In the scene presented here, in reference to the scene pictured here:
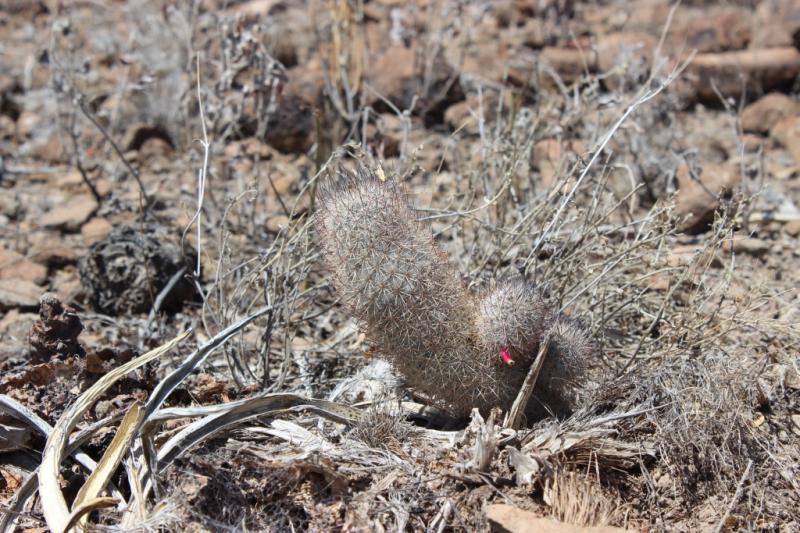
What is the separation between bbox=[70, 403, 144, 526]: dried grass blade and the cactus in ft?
2.27

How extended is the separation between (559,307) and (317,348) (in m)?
0.97

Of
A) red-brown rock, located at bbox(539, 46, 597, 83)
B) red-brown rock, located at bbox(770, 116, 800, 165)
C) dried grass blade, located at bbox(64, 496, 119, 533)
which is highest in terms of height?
red-brown rock, located at bbox(539, 46, 597, 83)

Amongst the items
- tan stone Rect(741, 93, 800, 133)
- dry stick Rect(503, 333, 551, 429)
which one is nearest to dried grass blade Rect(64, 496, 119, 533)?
dry stick Rect(503, 333, 551, 429)

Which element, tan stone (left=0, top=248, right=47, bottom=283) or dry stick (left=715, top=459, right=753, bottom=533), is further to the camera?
tan stone (left=0, top=248, right=47, bottom=283)

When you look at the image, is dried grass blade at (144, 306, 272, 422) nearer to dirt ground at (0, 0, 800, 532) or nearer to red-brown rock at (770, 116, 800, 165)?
dirt ground at (0, 0, 800, 532)

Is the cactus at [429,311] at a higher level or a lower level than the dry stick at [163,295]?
higher

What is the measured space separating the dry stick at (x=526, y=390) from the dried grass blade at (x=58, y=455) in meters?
1.06

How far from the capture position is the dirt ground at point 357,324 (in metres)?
2.36

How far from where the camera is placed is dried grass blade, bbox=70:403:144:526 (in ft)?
7.27

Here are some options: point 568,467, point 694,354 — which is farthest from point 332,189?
point 694,354

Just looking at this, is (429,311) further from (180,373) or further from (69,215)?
(69,215)

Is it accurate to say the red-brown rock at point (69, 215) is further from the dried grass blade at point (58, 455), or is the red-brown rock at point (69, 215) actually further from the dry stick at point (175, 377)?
the dry stick at point (175, 377)

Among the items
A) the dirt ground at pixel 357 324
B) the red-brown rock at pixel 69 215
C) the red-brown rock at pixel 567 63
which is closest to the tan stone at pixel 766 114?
the dirt ground at pixel 357 324

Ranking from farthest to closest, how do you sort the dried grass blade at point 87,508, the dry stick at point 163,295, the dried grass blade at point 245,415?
the dry stick at point 163,295 → the dried grass blade at point 245,415 → the dried grass blade at point 87,508
